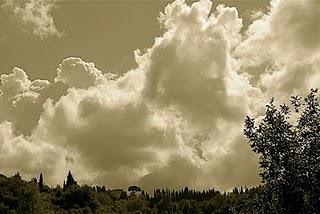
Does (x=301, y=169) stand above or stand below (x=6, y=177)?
below

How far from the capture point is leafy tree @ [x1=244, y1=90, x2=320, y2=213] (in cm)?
3753

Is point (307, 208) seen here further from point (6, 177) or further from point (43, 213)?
point (6, 177)

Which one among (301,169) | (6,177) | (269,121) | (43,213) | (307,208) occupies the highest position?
(6,177)

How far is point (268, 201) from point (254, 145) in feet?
13.0

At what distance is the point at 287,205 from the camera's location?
38.3m

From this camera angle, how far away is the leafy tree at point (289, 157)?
123ft

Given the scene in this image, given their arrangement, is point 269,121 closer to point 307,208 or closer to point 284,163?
point 284,163

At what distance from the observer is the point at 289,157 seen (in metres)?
38.1

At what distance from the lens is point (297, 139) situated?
38.6 m

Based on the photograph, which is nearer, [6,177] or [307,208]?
[307,208]

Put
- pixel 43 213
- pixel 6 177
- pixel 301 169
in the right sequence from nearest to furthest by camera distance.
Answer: pixel 301 169
pixel 43 213
pixel 6 177

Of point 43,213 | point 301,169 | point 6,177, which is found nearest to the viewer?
point 301,169

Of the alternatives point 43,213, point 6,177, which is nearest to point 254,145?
point 43,213

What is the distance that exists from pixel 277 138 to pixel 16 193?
130535mm
